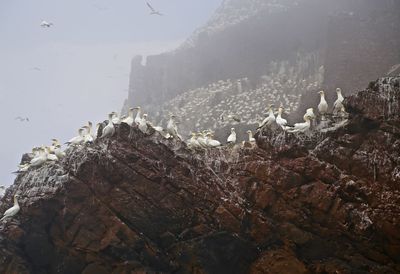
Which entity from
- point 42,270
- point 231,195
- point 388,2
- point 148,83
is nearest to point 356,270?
point 231,195

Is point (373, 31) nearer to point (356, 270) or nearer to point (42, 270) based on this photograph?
point (356, 270)

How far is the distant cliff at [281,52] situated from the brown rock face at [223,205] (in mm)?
18067

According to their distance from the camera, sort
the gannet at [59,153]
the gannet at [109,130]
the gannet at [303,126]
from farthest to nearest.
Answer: the gannet at [59,153]
the gannet at [109,130]
the gannet at [303,126]

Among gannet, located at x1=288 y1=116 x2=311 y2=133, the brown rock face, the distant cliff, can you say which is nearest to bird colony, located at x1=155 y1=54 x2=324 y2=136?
the distant cliff

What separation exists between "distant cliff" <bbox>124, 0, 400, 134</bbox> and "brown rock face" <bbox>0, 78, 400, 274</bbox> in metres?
18.1

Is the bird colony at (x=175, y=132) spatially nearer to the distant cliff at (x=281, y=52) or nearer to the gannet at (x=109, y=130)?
the gannet at (x=109, y=130)

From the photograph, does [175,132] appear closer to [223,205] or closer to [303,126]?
[223,205]

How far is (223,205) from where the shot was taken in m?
18.0

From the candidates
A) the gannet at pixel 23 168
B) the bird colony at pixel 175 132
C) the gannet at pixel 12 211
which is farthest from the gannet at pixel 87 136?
the gannet at pixel 12 211

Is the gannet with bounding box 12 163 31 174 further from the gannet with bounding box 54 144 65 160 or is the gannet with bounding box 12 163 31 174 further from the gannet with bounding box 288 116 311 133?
the gannet with bounding box 288 116 311 133

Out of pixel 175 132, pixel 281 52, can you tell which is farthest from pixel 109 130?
pixel 281 52

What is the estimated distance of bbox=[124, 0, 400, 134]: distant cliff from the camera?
131 ft

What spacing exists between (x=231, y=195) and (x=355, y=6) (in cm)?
4290

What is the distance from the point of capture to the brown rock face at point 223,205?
16.5 m
